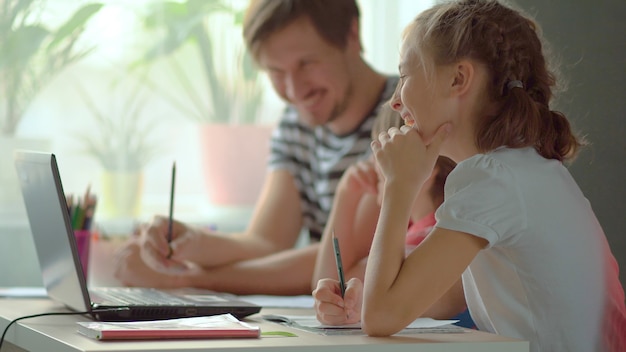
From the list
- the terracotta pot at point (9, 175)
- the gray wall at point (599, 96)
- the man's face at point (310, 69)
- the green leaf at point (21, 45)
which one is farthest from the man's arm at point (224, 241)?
the gray wall at point (599, 96)

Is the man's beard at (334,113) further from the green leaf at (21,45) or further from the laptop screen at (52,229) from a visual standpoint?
the laptop screen at (52,229)

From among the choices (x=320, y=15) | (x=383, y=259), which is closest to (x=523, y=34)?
(x=383, y=259)

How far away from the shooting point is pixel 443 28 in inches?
50.3

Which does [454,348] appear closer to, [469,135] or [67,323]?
[469,135]

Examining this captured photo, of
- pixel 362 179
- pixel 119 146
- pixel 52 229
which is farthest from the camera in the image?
pixel 119 146

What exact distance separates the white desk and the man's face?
3.34 feet

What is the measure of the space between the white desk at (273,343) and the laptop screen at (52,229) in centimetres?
9

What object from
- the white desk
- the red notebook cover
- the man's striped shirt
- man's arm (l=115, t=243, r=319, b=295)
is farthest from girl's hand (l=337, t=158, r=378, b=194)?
the red notebook cover

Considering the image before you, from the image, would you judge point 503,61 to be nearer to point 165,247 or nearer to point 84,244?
point 165,247

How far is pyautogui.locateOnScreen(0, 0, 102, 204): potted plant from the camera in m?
2.44

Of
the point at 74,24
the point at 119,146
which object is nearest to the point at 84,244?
the point at 119,146

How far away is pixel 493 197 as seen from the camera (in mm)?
1166

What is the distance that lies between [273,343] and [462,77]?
1.47 feet

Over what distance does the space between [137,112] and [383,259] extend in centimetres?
159
